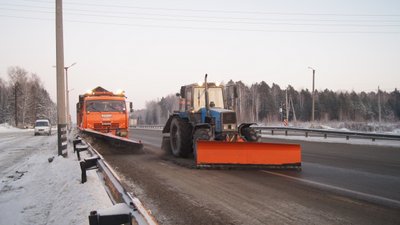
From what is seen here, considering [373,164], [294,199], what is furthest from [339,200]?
[373,164]

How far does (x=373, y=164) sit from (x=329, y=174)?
293 cm

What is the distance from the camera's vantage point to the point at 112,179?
18.2ft

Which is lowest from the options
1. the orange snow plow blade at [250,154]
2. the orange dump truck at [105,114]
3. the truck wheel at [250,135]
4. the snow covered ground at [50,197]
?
the snow covered ground at [50,197]

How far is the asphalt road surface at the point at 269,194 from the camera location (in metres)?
5.04

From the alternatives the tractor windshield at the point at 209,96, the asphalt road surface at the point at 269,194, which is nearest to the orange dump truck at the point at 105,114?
the tractor windshield at the point at 209,96

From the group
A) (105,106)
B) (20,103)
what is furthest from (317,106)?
(105,106)

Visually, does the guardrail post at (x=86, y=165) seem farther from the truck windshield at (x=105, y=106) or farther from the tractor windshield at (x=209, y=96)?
the truck windshield at (x=105, y=106)

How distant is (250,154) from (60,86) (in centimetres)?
791

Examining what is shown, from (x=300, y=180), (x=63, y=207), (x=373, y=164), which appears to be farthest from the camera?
(x=373, y=164)

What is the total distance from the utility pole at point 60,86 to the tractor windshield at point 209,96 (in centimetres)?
518

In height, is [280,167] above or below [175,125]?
below

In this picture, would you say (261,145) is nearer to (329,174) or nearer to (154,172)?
(329,174)

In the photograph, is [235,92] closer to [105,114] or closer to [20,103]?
[105,114]

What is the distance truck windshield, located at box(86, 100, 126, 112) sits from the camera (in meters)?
18.0
